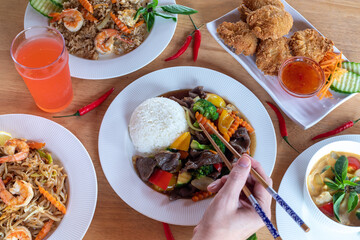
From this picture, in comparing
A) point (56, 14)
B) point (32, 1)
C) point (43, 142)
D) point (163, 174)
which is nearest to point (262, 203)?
point (163, 174)

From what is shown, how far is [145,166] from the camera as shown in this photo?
7.22ft

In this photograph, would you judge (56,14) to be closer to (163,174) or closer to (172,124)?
(172,124)

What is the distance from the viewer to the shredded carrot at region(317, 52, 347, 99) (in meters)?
2.54

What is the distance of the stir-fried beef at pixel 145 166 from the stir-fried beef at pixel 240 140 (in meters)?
0.58

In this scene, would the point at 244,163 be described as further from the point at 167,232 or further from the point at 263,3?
the point at 263,3

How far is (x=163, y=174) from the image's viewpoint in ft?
7.18

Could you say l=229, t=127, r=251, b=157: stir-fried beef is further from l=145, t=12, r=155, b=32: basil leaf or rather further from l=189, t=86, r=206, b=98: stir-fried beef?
l=145, t=12, r=155, b=32: basil leaf

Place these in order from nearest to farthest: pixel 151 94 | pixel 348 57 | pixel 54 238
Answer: pixel 54 238, pixel 151 94, pixel 348 57

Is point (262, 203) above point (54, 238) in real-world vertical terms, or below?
A: above

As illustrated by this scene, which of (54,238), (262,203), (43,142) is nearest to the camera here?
(262,203)

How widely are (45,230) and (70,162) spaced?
0.44m

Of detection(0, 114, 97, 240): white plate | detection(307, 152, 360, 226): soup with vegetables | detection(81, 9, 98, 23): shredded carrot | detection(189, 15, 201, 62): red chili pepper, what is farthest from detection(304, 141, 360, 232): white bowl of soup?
detection(81, 9, 98, 23): shredded carrot

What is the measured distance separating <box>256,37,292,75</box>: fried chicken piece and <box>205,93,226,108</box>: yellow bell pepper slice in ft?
1.47

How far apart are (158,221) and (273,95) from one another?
127cm
